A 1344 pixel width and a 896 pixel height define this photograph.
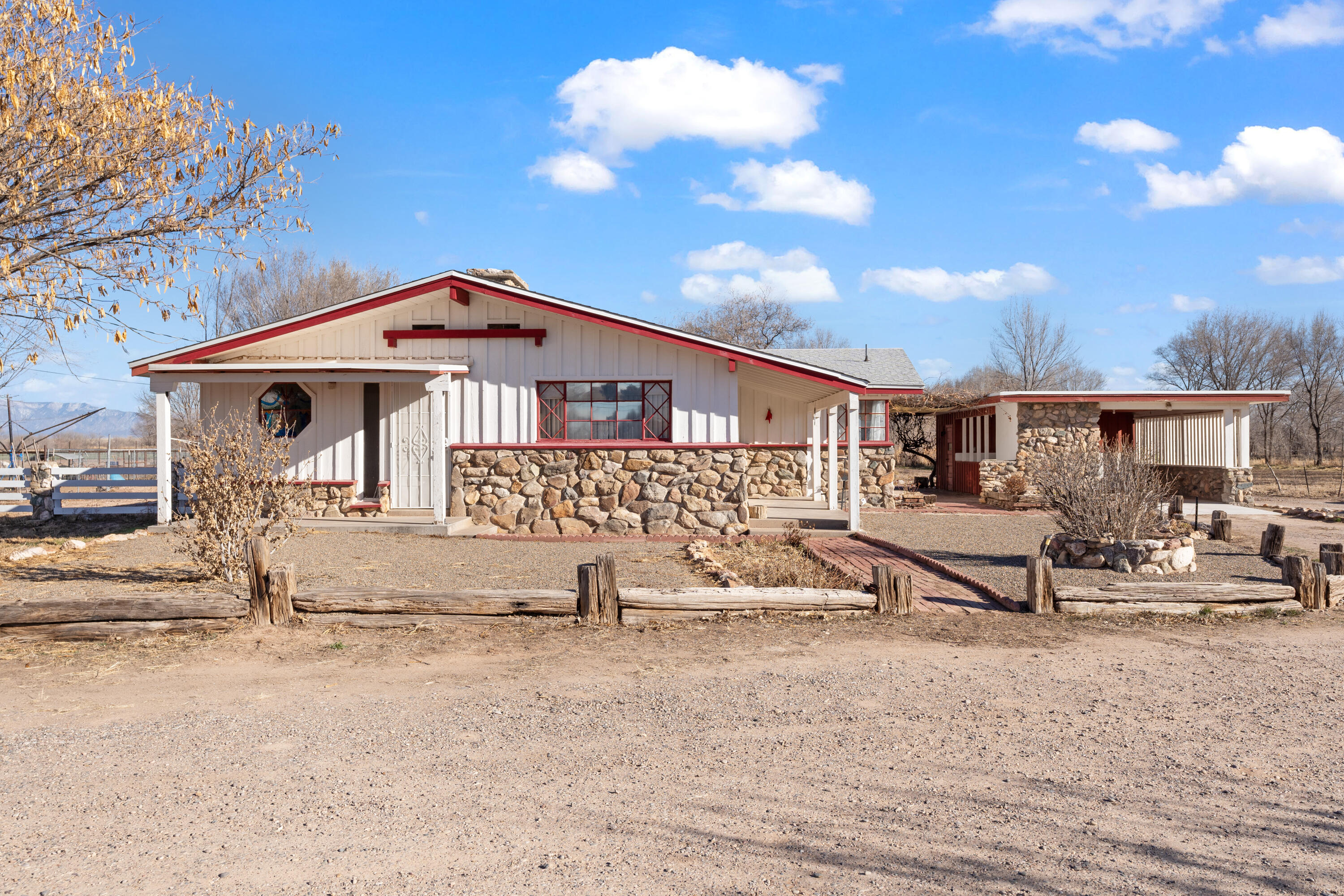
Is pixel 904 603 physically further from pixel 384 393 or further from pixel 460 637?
pixel 384 393

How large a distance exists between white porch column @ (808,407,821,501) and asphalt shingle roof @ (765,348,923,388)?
1241 millimetres

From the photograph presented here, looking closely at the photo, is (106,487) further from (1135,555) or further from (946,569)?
(1135,555)

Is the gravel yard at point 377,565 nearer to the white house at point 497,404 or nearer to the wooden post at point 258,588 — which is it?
the wooden post at point 258,588

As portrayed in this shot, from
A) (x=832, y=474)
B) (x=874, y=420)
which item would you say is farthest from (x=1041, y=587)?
(x=874, y=420)

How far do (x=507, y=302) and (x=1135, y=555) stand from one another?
30.5ft

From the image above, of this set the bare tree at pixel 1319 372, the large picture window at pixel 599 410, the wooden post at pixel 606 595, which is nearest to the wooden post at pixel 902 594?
the wooden post at pixel 606 595

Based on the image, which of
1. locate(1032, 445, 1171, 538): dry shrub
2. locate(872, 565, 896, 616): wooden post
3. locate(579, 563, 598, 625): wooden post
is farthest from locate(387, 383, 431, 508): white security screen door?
locate(1032, 445, 1171, 538): dry shrub

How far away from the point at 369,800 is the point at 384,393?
37.6 ft

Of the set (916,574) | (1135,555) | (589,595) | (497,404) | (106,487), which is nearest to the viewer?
(589,595)

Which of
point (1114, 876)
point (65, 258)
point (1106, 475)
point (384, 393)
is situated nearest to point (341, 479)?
point (384, 393)

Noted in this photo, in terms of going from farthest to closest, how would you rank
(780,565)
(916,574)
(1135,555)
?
(780,565) < (916,574) < (1135,555)

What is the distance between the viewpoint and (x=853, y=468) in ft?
46.4

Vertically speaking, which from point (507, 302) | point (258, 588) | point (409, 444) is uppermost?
point (507, 302)

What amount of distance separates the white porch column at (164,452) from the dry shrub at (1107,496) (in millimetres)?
12187
